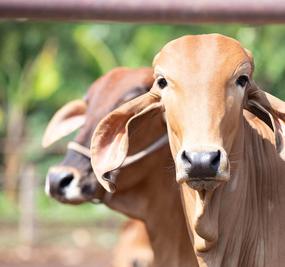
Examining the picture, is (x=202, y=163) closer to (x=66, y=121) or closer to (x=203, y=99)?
(x=203, y=99)

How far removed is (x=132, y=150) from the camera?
641cm

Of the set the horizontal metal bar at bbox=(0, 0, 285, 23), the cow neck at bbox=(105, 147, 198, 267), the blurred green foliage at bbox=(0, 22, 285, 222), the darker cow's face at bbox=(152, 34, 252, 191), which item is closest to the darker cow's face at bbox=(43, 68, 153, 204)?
the cow neck at bbox=(105, 147, 198, 267)

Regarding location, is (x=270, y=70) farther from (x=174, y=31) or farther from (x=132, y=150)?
(x=132, y=150)

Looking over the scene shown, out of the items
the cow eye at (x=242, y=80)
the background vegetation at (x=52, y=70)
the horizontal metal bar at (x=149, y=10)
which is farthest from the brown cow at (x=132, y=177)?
the background vegetation at (x=52, y=70)

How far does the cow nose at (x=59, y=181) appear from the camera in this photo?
250 inches

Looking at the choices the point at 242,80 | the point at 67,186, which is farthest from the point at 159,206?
the point at 242,80

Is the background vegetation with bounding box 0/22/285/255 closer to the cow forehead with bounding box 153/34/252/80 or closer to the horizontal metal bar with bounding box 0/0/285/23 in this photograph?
the cow forehead with bounding box 153/34/252/80

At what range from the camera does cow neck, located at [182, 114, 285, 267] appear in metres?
4.63

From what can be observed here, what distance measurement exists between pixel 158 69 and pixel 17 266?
8.48 metres

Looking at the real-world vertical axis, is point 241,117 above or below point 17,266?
above

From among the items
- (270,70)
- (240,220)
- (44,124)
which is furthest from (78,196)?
(44,124)

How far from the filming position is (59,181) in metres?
6.37

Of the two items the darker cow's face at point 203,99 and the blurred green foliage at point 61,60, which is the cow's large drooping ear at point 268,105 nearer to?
the darker cow's face at point 203,99

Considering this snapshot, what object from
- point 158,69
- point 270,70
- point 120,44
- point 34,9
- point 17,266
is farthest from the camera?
point 120,44
